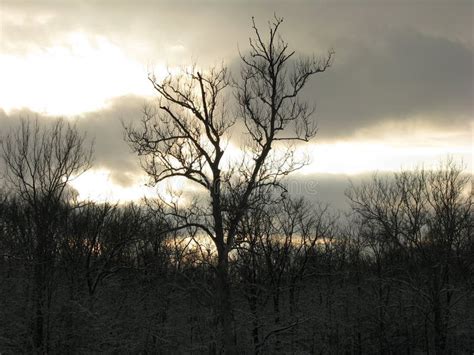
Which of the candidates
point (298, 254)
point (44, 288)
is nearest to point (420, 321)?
point (298, 254)

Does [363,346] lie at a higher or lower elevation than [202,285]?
lower

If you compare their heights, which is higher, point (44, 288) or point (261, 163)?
point (261, 163)

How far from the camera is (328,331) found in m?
40.0

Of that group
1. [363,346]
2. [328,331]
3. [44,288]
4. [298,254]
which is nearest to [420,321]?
[363,346]

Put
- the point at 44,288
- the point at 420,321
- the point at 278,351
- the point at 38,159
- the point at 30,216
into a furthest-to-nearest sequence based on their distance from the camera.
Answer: the point at 420,321 < the point at 278,351 < the point at 30,216 < the point at 38,159 < the point at 44,288

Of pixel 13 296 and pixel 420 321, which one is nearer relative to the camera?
pixel 13 296

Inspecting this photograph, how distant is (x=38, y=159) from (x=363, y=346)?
35.1 metres

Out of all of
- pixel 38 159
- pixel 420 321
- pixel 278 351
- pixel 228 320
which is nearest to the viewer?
pixel 228 320

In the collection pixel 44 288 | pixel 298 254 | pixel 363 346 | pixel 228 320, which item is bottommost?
pixel 363 346

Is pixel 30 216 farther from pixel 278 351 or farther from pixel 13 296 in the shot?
pixel 278 351

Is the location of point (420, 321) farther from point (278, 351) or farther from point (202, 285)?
point (202, 285)

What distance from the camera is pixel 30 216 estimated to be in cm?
2472

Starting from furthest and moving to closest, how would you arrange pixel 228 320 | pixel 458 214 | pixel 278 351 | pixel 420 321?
pixel 420 321 < pixel 458 214 < pixel 278 351 < pixel 228 320

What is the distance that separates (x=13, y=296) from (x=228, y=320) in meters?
11.4
